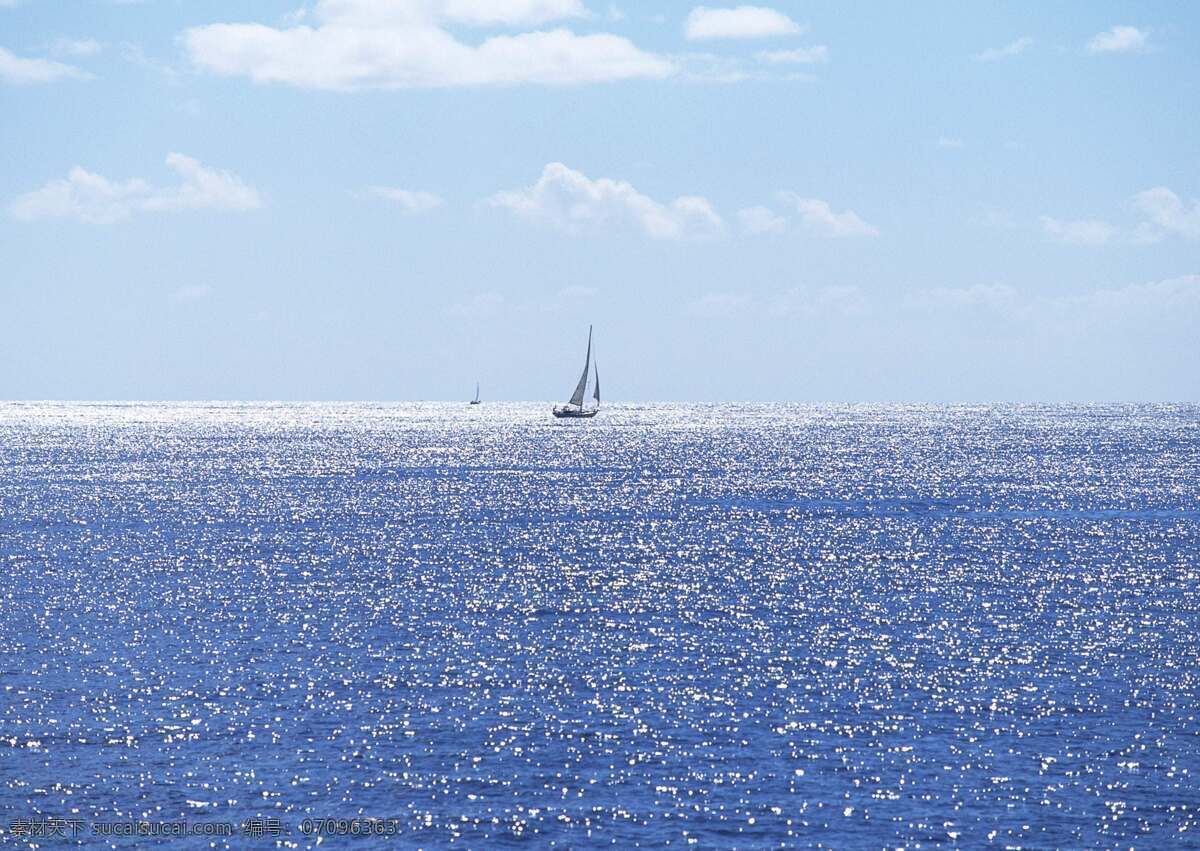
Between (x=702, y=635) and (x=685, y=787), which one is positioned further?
(x=702, y=635)

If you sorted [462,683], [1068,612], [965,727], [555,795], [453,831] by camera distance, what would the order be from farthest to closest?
[1068,612] < [462,683] < [965,727] < [555,795] < [453,831]

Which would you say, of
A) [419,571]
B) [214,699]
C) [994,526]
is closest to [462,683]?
[214,699]

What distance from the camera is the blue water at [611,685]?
1807 inches

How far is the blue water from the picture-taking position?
4591 centimetres

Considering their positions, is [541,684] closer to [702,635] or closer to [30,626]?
[702,635]

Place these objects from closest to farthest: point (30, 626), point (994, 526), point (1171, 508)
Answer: point (30, 626)
point (994, 526)
point (1171, 508)

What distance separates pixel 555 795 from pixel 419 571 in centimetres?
5383

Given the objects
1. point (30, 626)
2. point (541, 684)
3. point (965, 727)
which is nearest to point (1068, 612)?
point (965, 727)

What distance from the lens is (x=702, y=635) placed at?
75.1m

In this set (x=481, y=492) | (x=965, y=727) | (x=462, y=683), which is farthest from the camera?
(x=481, y=492)

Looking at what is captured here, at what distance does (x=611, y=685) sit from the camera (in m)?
62.9

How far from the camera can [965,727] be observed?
55.5 m

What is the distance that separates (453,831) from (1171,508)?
400ft

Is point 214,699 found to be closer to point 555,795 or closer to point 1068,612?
point 555,795
